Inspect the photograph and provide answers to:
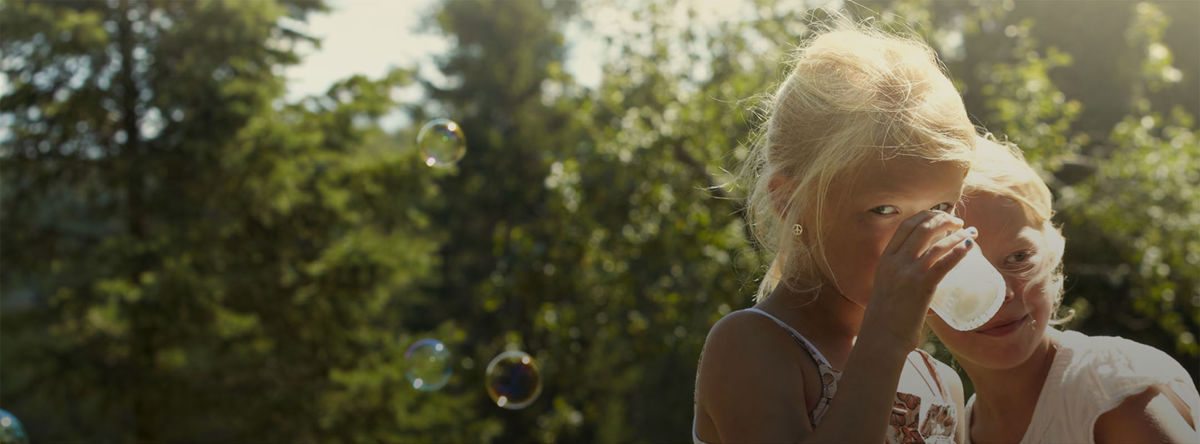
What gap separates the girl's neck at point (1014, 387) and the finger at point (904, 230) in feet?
2.01

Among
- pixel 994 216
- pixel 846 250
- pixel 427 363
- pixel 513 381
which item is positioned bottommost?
pixel 427 363

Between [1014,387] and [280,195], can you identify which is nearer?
[1014,387]

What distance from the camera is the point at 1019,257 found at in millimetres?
1566

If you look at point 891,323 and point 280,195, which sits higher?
point 891,323

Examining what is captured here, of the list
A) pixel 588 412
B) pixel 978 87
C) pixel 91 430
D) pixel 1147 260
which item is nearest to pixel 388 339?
pixel 91 430

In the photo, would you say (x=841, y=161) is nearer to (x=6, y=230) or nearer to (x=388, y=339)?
(x=388, y=339)

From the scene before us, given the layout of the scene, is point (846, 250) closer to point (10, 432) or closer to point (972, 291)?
point (972, 291)

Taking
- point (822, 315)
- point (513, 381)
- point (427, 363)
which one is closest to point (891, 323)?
point (822, 315)

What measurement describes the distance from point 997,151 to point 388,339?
10.3m

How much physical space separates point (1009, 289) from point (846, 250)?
431 millimetres

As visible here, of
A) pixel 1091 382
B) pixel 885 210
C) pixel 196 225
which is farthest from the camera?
pixel 196 225

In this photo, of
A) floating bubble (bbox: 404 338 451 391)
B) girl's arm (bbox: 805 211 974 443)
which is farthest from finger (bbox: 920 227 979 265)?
floating bubble (bbox: 404 338 451 391)

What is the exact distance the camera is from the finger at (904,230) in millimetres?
→ 1119

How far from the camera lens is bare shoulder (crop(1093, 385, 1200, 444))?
1.37 metres
